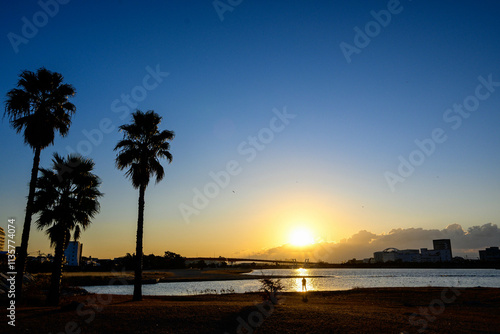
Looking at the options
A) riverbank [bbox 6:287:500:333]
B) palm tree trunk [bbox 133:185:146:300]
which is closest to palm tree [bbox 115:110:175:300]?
palm tree trunk [bbox 133:185:146:300]

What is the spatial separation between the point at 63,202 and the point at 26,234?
3041mm

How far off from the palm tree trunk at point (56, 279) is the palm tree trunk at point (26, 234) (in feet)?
5.96

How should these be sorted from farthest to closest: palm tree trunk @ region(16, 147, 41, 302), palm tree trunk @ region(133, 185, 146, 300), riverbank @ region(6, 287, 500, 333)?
1. palm tree trunk @ region(133, 185, 146, 300)
2. palm tree trunk @ region(16, 147, 41, 302)
3. riverbank @ region(6, 287, 500, 333)

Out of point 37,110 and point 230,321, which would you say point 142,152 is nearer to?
point 37,110

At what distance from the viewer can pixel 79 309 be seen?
60.3ft

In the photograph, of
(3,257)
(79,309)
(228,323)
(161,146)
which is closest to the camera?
(228,323)

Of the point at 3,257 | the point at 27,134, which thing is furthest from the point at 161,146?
the point at 3,257

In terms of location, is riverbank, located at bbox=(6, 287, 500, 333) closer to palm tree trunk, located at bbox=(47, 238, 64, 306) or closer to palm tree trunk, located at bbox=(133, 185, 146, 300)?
palm tree trunk, located at bbox=(47, 238, 64, 306)

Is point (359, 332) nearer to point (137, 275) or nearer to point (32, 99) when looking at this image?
point (137, 275)

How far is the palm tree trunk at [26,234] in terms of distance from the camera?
2255 cm

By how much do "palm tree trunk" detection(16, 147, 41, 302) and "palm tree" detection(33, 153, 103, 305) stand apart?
1.77 ft

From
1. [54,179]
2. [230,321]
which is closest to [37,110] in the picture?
[54,179]

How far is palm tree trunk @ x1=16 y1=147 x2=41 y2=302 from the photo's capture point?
22.5 metres

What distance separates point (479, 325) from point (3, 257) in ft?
156
